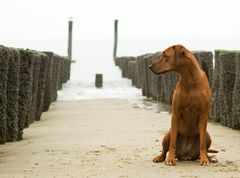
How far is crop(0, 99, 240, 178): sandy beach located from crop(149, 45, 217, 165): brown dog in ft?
0.84

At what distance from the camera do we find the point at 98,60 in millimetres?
56312

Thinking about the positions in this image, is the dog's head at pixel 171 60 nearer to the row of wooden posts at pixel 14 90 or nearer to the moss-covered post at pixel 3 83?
the row of wooden posts at pixel 14 90

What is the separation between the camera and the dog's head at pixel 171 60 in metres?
8.64

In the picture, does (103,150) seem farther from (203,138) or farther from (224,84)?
(224,84)

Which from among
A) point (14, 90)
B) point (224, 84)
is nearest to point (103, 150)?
point (14, 90)

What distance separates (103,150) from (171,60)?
2574 mm

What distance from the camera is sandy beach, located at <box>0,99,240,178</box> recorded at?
320 inches

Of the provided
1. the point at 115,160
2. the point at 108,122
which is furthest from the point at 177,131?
the point at 108,122

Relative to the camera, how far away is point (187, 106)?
8.53 m

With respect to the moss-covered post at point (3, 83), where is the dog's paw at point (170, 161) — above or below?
below

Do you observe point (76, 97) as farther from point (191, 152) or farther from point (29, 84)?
point (191, 152)

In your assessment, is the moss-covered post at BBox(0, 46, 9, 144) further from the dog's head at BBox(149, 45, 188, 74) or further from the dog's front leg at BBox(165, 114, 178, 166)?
the dog's front leg at BBox(165, 114, 178, 166)

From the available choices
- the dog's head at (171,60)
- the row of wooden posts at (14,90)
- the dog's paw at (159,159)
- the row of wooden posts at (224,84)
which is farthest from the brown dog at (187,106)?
the row of wooden posts at (224,84)

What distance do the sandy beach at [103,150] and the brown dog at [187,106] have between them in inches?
10.0
